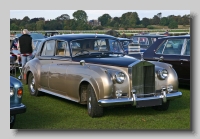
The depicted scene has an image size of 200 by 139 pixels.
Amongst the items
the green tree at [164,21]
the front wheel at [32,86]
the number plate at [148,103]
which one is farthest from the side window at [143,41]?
the number plate at [148,103]

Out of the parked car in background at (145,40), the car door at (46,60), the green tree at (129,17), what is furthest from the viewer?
the parked car in background at (145,40)

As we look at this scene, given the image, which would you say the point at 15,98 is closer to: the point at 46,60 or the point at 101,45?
the point at 101,45

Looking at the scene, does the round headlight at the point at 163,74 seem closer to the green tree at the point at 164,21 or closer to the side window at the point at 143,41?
the green tree at the point at 164,21

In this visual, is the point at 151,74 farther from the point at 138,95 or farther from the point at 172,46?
the point at 172,46

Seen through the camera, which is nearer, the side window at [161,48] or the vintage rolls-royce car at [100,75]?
the vintage rolls-royce car at [100,75]

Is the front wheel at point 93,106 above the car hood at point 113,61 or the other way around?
the other way around

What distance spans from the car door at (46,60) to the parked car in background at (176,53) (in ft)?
9.62

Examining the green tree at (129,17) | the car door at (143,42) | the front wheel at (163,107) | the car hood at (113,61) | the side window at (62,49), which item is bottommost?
the front wheel at (163,107)

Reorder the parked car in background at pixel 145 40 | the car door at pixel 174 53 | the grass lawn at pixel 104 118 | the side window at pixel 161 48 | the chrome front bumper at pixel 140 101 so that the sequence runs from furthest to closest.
A: the parked car in background at pixel 145 40, the side window at pixel 161 48, the car door at pixel 174 53, the chrome front bumper at pixel 140 101, the grass lawn at pixel 104 118

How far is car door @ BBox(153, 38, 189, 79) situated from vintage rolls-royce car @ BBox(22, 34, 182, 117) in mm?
2353

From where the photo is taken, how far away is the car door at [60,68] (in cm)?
836

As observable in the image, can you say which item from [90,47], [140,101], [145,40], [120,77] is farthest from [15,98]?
[145,40]

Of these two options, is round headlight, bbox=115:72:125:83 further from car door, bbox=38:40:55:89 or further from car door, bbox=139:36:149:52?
car door, bbox=139:36:149:52

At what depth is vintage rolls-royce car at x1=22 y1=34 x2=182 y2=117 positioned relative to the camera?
709cm
